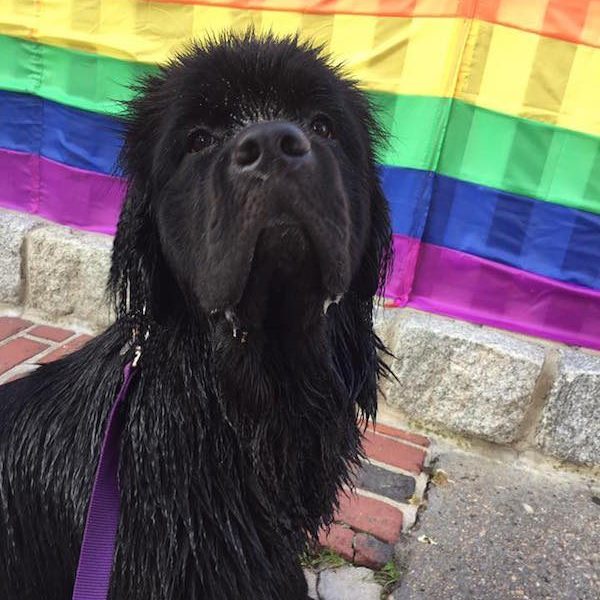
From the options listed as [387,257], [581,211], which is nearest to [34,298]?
[387,257]

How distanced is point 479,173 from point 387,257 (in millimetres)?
1323

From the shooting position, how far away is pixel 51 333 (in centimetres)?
368

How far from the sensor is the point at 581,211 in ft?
9.34

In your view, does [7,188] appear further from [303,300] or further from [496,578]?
[496,578]

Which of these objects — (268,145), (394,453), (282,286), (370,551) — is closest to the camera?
(268,145)

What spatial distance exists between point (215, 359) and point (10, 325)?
2629 millimetres

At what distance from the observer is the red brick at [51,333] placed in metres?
3.63

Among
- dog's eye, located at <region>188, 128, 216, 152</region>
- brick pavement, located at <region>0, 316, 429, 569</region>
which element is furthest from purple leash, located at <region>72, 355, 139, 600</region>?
brick pavement, located at <region>0, 316, 429, 569</region>

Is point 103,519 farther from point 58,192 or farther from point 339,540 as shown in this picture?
point 58,192

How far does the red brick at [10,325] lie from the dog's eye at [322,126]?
104 inches

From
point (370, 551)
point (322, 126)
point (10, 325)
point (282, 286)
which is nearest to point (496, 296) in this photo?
point (370, 551)

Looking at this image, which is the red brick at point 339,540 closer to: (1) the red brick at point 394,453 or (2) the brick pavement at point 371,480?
(2) the brick pavement at point 371,480

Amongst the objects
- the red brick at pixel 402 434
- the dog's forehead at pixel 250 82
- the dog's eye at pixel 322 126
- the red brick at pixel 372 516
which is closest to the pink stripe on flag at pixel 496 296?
the red brick at pixel 402 434

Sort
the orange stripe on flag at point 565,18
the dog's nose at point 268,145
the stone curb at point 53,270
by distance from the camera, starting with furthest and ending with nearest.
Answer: the stone curb at point 53,270 → the orange stripe on flag at point 565,18 → the dog's nose at point 268,145
